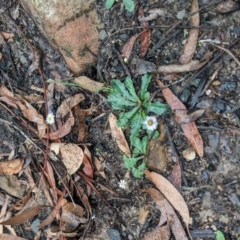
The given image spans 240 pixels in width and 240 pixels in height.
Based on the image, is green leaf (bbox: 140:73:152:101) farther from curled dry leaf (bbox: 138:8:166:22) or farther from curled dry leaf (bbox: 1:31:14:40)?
curled dry leaf (bbox: 1:31:14:40)

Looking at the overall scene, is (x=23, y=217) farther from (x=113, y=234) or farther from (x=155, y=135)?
(x=155, y=135)

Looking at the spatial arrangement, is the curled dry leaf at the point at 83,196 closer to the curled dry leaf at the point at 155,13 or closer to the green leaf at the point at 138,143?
the green leaf at the point at 138,143

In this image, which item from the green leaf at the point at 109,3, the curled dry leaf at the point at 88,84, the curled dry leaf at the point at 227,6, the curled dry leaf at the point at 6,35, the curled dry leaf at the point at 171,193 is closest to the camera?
the curled dry leaf at the point at 227,6

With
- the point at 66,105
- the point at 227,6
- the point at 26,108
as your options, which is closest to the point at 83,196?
the point at 66,105

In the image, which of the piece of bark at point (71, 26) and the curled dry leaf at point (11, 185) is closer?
the piece of bark at point (71, 26)

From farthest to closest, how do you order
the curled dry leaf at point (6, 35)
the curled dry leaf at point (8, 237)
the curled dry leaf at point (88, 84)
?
1. the curled dry leaf at point (6, 35)
2. the curled dry leaf at point (8, 237)
3. the curled dry leaf at point (88, 84)

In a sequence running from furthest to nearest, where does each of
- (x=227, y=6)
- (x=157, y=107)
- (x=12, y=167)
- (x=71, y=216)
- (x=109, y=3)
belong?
(x=12, y=167) < (x=71, y=216) < (x=109, y=3) < (x=157, y=107) < (x=227, y=6)

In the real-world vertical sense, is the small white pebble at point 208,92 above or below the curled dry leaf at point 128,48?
below

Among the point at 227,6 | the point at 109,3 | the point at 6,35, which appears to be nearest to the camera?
the point at 227,6

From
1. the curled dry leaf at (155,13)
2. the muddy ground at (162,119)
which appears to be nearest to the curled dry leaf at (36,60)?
the muddy ground at (162,119)
